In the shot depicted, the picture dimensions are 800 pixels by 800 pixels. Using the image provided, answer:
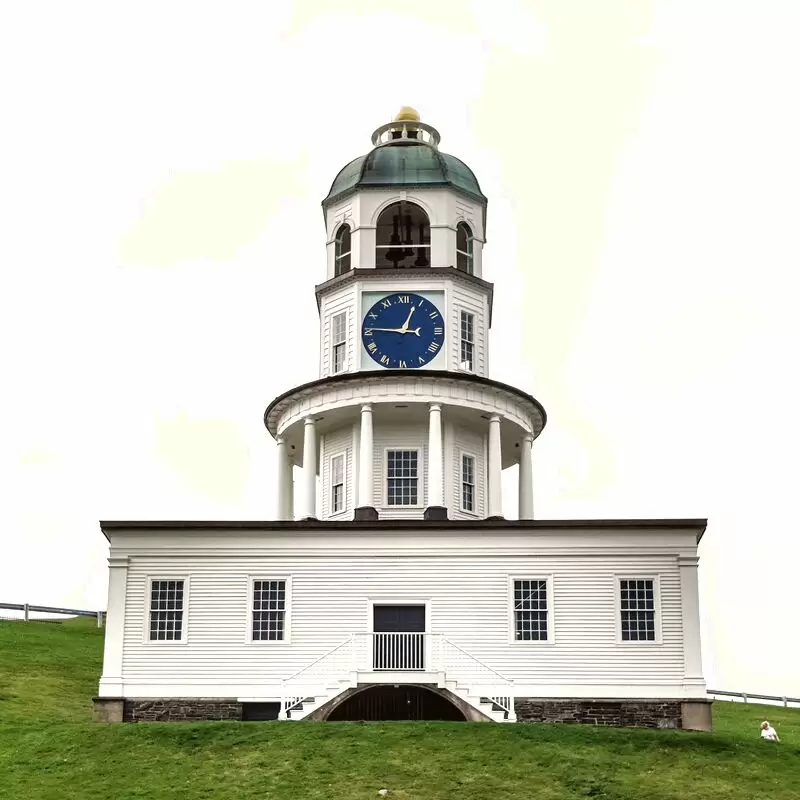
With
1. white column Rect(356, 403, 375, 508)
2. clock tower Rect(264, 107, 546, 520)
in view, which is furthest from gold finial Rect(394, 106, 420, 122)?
white column Rect(356, 403, 375, 508)

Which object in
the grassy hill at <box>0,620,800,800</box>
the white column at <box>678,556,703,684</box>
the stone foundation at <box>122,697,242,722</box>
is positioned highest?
the white column at <box>678,556,703,684</box>

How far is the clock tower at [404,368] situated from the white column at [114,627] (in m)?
6.51

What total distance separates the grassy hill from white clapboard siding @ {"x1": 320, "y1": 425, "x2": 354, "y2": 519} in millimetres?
10908

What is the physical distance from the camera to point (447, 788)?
32.7 metres

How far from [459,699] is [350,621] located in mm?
4119

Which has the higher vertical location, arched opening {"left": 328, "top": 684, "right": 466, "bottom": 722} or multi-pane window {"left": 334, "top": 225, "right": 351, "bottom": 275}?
multi-pane window {"left": 334, "top": 225, "right": 351, "bottom": 275}

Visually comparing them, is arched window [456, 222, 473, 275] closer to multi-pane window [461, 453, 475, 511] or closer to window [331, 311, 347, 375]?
window [331, 311, 347, 375]

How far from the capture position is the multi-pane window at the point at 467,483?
155 feet

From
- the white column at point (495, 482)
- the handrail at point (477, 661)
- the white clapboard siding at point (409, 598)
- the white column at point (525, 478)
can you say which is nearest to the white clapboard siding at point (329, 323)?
the white column at point (495, 482)

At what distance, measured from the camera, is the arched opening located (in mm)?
41594

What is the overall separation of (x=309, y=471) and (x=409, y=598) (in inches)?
243

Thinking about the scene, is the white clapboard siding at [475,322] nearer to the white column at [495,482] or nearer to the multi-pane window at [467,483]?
the multi-pane window at [467,483]

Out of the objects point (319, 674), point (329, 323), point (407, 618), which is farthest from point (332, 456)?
point (319, 674)

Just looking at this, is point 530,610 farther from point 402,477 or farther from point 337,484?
point 337,484
